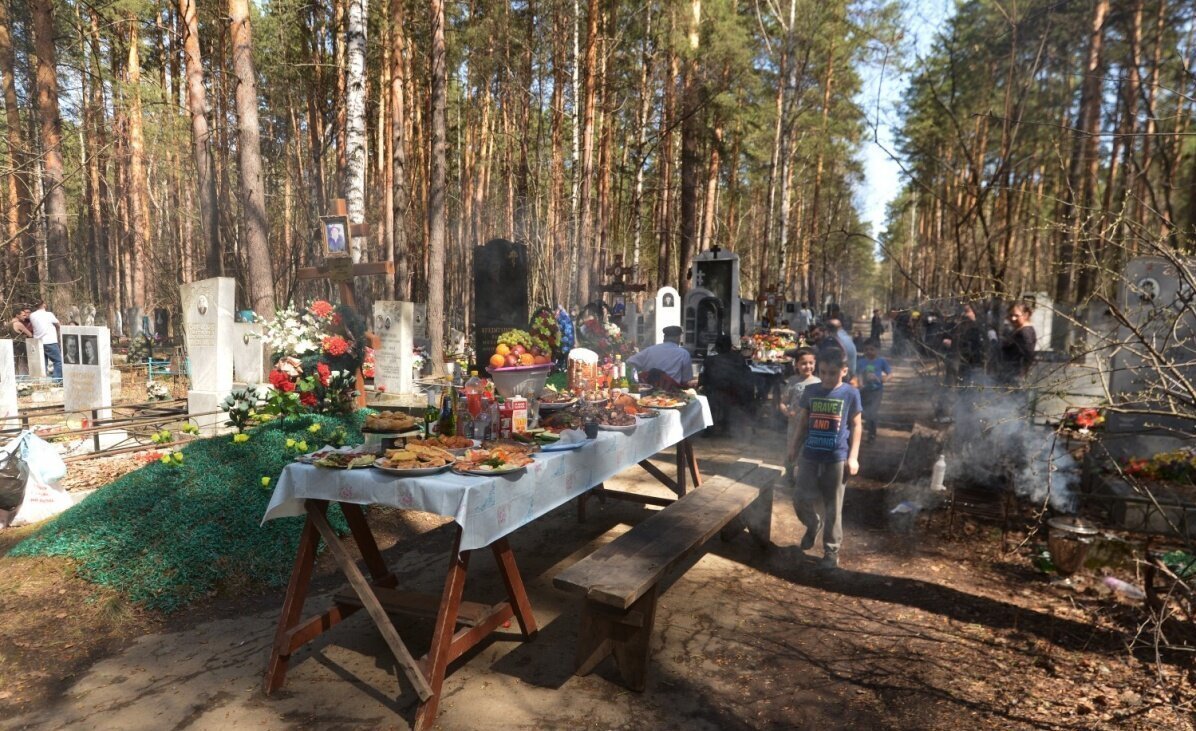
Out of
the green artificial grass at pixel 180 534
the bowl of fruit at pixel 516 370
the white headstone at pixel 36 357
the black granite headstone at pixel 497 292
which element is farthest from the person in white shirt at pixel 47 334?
the bowl of fruit at pixel 516 370

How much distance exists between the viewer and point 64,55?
21.2 m

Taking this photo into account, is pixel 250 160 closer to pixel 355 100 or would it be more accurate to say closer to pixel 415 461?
pixel 355 100

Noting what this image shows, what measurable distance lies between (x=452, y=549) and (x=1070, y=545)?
4.77m

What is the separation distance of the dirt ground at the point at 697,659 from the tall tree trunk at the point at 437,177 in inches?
449

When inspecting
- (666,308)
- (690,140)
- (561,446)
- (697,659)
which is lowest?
(697,659)

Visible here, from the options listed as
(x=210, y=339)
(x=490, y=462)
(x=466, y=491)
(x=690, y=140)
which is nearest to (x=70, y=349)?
(x=210, y=339)

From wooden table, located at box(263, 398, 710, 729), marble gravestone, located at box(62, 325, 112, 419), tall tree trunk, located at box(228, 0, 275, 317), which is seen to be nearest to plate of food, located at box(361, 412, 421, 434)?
wooden table, located at box(263, 398, 710, 729)

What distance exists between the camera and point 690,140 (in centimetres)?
1950

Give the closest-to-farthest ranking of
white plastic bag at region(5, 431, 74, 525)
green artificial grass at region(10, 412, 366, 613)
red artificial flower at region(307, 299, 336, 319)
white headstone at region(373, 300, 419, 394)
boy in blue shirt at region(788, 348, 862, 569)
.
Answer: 1. green artificial grass at region(10, 412, 366, 613)
2. boy in blue shirt at region(788, 348, 862, 569)
3. white plastic bag at region(5, 431, 74, 525)
4. red artificial flower at region(307, 299, 336, 319)
5. white headstone at region(373, 300, 419, 394)

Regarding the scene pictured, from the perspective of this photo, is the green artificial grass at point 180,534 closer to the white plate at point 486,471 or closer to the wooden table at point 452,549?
the wooden table at point 452,549

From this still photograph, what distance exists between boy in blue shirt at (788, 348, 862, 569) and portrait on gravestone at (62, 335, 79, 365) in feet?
33.2

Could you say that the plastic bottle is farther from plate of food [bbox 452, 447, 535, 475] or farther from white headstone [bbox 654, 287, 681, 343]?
white headstone [bbox 654, 287, 681, 343]

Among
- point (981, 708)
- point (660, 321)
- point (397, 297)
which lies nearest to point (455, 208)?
point (397, 297)

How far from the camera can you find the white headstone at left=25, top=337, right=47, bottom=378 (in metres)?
14.6
